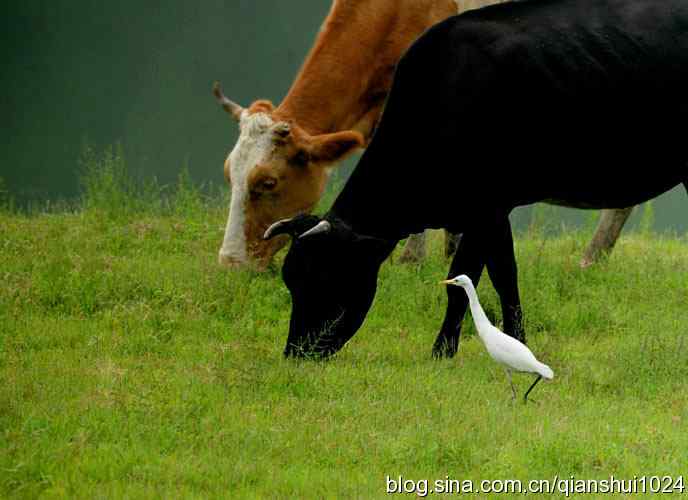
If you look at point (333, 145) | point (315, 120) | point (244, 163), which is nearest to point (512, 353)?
point (333, 145)

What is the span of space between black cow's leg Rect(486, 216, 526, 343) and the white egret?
2.20ft

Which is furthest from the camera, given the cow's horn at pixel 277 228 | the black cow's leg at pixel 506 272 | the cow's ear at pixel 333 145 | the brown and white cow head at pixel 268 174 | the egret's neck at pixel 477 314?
the brown and white cow head at pixel 268 174

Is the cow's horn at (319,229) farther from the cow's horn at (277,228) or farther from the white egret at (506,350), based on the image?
the white egret at (506,350)

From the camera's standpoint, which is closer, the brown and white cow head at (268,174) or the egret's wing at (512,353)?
the egret's wing at (512,353)

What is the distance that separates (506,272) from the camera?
263 inches

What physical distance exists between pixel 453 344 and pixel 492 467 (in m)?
1.84

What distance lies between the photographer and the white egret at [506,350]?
18.3 feet

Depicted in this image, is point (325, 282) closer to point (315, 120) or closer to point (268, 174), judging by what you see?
point (268, 174)

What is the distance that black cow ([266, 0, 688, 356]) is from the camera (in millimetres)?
6398

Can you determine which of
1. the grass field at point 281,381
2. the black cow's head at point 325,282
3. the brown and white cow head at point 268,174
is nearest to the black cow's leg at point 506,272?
the grass field at point 281,381

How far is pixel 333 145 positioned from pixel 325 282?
139 cm

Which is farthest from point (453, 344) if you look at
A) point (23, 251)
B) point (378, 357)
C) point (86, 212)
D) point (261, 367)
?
point (86, 212)

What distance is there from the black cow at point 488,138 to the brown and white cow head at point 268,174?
108cm

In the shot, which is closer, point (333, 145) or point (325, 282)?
point (325, 282)
